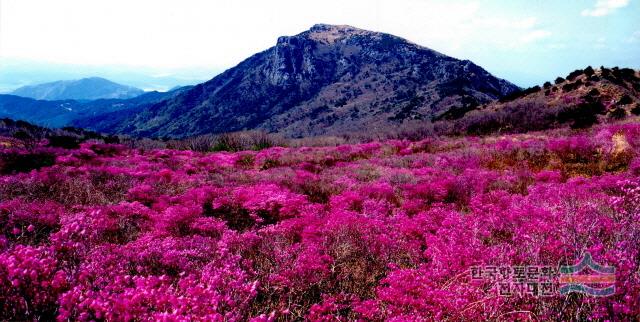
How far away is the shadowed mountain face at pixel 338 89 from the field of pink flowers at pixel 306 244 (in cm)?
8382

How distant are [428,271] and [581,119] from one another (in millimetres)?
28747

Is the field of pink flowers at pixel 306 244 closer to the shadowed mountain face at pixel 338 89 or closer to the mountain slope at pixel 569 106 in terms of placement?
the mountain slope at pixel 569 106

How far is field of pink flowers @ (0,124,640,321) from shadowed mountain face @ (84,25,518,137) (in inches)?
3300

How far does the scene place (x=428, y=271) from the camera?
5.63 m

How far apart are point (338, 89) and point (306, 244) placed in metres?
155

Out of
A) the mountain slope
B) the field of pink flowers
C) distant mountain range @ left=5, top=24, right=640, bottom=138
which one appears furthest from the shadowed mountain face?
the field of pink flowers

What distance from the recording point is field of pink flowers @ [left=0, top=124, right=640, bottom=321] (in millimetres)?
4227

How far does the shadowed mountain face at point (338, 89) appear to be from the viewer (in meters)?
112

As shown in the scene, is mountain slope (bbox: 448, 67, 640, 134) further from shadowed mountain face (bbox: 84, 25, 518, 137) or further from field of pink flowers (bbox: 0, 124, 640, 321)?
shadowed mountain face (bbox: 84, 25, 518, 137)

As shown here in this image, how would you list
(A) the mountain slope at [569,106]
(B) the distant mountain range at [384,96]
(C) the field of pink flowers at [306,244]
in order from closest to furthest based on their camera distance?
(C) the field of pink flowers at [306,244] → (A) the mountain slope at [569,106] → (B) the distant mountain range at [384,96]

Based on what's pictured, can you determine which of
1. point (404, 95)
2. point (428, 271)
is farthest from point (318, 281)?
point (404, 95)

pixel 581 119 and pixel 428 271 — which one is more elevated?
pixel 581 119

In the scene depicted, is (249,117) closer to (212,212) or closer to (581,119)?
(581,119)

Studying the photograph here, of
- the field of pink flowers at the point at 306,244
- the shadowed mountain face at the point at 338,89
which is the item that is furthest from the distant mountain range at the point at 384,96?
the field of pink flowers at the point at 306,244
